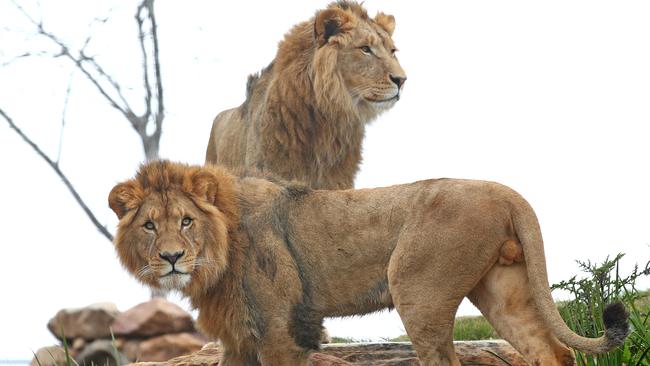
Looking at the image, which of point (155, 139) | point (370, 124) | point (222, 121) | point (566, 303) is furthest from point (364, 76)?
point (155, 139)

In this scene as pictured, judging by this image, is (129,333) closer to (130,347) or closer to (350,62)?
(130,347)

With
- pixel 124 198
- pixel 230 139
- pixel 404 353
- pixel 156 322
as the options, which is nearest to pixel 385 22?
pixel 230 139

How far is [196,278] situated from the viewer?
16.0 ft

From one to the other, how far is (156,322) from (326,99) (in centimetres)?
380

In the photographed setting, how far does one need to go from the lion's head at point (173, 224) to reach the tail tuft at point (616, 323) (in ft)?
5.68

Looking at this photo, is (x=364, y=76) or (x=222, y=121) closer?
(x=364, y=76)

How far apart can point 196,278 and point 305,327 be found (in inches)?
21.6

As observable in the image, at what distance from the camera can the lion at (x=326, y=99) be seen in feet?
21.9

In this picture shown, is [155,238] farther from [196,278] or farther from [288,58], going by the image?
[288,58]

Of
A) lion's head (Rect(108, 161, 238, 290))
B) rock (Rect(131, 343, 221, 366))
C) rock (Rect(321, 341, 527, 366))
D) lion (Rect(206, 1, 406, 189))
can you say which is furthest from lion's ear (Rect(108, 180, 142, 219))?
lion (Rect(206, 1, 406, 189))

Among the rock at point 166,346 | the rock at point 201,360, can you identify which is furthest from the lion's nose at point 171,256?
the rock at point 166,346

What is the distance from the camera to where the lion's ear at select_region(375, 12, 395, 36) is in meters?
7.02

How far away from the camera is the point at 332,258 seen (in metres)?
4.92

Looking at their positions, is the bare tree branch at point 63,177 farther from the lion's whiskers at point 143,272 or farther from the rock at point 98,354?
the lion's whiskers at point 143,272
